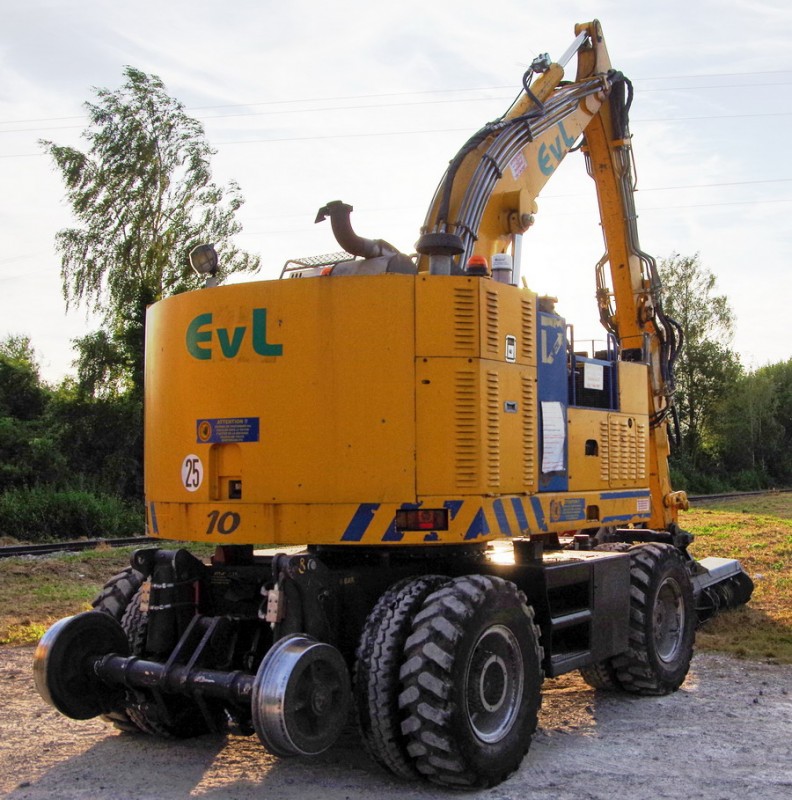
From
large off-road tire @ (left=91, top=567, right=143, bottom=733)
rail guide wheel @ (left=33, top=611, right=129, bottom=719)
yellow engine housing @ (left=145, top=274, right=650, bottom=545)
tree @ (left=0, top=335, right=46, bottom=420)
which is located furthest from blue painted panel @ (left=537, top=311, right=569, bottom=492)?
tree @ (left=0, top=335, right=46, bottom=420)

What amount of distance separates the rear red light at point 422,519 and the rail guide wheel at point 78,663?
2101 millimetres

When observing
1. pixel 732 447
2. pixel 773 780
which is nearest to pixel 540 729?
pixel 773 780

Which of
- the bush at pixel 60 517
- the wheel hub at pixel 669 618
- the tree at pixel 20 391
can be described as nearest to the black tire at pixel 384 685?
the wheel hub at pixel 669 618

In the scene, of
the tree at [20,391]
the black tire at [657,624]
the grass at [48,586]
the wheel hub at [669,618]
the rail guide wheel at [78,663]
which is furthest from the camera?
the tree at [20,391]

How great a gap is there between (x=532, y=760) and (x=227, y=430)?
2860mm

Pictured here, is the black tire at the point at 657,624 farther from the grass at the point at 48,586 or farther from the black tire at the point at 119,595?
the grass at the point at 48,586

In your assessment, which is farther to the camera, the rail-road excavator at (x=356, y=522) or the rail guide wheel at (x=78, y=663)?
the rail guide wheel at (x=78, y=663)

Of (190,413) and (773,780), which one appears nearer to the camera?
(773,780)

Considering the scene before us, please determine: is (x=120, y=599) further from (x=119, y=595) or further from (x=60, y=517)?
(x=60, y=517)

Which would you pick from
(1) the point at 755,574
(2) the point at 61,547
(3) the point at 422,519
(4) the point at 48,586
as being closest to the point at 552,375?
(3) the point at 422,519

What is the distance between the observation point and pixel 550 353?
7055 millimetres

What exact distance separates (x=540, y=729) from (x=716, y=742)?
3.91 ft

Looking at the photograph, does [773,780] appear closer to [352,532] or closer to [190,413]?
[352,532]

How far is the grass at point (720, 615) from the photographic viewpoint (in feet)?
32.5
